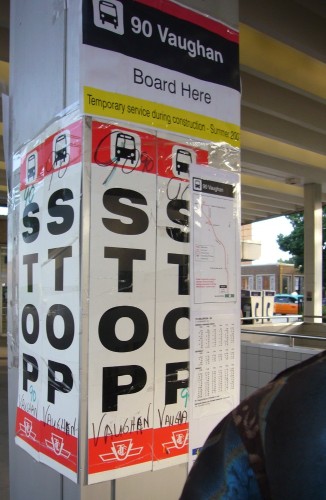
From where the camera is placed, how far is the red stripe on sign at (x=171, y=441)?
2.08 meters

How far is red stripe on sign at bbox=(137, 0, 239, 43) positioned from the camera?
2164 millimetres

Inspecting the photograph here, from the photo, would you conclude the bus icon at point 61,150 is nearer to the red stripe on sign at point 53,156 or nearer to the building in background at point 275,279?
the red stripe on sign at point 53,156

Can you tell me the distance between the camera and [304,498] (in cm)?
67

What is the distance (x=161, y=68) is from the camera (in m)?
2.15

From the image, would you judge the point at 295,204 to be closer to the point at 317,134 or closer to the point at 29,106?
the point at 317,134

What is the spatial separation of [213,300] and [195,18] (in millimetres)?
1398

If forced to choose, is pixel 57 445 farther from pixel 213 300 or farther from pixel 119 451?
pixel 213 300

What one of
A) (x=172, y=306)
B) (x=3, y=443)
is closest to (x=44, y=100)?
(x=172, y=306)

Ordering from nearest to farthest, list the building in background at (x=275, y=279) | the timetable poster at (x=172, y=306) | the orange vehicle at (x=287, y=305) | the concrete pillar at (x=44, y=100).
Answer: the concrete pillar at (x=44, y=100), the timetable poster at (x=172, y=306), the orange vehicle at (x=287, y=305), the building in background at (x=275, y=279)

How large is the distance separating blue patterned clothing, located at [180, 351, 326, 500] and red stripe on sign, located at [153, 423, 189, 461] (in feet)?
4.16

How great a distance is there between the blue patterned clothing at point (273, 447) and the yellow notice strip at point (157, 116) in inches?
57.9

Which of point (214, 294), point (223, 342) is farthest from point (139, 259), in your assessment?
point (223, 342)

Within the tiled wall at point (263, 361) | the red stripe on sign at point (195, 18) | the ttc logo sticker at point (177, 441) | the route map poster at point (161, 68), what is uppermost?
the red stripe on sign at point (195, 18)

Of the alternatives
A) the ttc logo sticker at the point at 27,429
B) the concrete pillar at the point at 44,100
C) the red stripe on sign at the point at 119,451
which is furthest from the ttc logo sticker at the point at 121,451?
the ttc logo sticker at the point at 27,429
